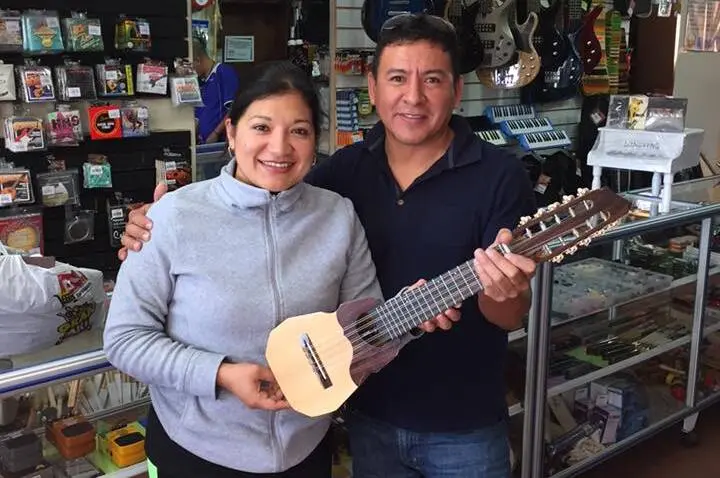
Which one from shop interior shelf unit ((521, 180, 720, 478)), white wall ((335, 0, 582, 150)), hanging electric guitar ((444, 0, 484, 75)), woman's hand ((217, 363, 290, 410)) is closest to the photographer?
woman's hand ((217, 363, 290, 410))

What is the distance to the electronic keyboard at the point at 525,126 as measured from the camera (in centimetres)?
547

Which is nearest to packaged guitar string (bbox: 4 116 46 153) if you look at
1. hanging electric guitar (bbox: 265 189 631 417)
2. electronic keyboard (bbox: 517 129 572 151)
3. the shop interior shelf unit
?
the shop interior shelf unit

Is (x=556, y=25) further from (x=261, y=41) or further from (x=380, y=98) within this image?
(x=380, y=98)

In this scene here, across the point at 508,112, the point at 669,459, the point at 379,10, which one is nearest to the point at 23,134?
the point at 379,10

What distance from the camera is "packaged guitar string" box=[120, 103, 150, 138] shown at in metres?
3.82

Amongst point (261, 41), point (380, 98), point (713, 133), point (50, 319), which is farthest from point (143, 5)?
point (713, 133)

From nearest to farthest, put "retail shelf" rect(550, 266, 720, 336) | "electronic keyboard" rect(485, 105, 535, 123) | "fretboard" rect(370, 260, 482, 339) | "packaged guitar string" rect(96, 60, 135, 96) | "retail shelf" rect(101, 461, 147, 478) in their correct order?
"fretboard" rect(370, 260, 482, 339)
"retail shelf" rect(101, 461, 147, 478)
"retail shelf" rect(550, 266, 720, 336)
"packaged guitar string" rect(96, 60, 135, 96)
"electronic keyboard" rect(485, 105, 535, 123)

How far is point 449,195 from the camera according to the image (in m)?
1.57

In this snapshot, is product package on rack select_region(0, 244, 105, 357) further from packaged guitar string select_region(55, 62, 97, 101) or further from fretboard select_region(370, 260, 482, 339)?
packaged guitar string select_region(55, 62, 97, 101)

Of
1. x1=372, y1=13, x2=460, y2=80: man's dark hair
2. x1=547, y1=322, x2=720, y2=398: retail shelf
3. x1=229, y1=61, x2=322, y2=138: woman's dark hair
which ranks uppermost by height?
x1=372, y1=13, x2=460, y2=80: man's dark hair

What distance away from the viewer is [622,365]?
305 centimetres

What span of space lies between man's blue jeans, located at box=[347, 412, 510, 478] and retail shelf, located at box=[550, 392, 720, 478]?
1.17 meters

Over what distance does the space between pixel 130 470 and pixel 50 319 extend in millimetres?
520

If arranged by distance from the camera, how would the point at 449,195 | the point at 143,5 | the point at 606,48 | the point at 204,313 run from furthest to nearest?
1. the point at 606,48
2. the point at 143,5
3. the point at 449,195
4. the point at 204,313
